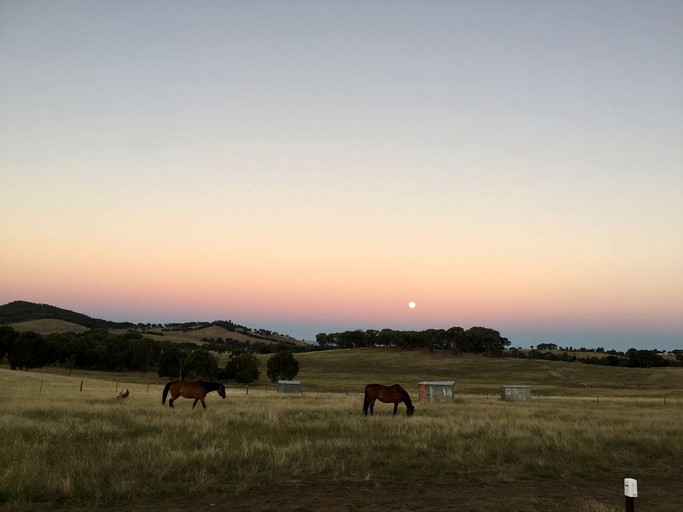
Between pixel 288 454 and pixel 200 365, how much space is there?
81292mm

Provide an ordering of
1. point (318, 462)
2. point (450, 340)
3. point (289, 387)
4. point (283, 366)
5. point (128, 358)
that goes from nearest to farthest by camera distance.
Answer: point (318, 462) → point (289, 387) → point (283, 366) → point (128, 358) → point (450, 340)

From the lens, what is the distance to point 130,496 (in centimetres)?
1168

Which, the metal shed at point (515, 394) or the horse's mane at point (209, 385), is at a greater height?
the horse's mane at point (209, 385)

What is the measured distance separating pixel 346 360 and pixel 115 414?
387 ft

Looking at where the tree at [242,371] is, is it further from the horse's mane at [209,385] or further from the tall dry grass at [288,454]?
the tall dry grass at [288,454]

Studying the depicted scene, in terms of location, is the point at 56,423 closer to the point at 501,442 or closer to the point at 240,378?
the point at 501,442

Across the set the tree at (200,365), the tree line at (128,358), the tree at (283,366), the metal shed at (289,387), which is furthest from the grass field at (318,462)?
the tree line at (128,358)

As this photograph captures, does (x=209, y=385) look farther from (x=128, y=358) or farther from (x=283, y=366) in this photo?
(x=128, y=358)

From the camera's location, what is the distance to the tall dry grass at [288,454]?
1241cm

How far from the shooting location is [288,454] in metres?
15.6

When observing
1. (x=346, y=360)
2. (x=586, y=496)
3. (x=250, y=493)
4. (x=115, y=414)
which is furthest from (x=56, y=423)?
(x=346, y=360)

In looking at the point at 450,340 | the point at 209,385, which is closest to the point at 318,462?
the point at 209,385

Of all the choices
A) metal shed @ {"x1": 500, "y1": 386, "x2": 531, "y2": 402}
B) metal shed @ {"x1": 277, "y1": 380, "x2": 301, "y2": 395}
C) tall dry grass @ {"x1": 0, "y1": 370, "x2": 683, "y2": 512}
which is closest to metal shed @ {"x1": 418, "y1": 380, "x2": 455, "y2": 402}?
metal shed @ {"x1": 500, "y1": 386, "x2": 531, "y2": 402}

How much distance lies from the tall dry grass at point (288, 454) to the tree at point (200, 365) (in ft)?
229
